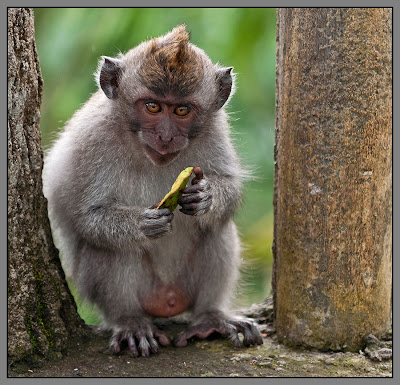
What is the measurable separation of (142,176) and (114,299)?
1222 mm

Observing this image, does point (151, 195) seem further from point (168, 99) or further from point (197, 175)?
point (168, 99)

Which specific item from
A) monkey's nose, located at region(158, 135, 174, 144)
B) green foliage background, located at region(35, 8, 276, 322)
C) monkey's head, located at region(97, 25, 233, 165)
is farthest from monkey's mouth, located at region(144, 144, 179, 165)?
green foliage background, located at region(35, 8, 276, 322)

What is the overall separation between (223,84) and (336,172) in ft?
4.40

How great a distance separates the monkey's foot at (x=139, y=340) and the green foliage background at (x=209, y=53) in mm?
1566

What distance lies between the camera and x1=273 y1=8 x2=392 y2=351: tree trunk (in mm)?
5566

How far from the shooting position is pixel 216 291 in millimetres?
6492

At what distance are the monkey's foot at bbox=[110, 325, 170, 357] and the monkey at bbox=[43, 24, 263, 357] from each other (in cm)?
1

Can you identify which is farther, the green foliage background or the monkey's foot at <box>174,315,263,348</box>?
the green foliage background

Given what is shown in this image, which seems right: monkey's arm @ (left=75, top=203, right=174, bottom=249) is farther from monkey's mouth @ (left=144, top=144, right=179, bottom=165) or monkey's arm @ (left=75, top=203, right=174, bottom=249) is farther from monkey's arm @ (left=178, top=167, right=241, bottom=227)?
monkey's mouth @ (left=144, top=144, right=179, bottom=165)

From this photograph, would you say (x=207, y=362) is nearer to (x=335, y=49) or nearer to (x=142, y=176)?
(x=142, y=176)

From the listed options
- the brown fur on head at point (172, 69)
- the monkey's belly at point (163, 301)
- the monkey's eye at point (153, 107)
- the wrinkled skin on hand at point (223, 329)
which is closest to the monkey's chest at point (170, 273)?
the monkey's belly at point (163, 301)

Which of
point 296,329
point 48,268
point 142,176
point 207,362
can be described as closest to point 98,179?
point 142,176

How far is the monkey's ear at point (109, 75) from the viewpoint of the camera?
574 cm

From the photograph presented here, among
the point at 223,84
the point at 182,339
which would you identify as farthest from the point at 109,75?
the point at 182,339
